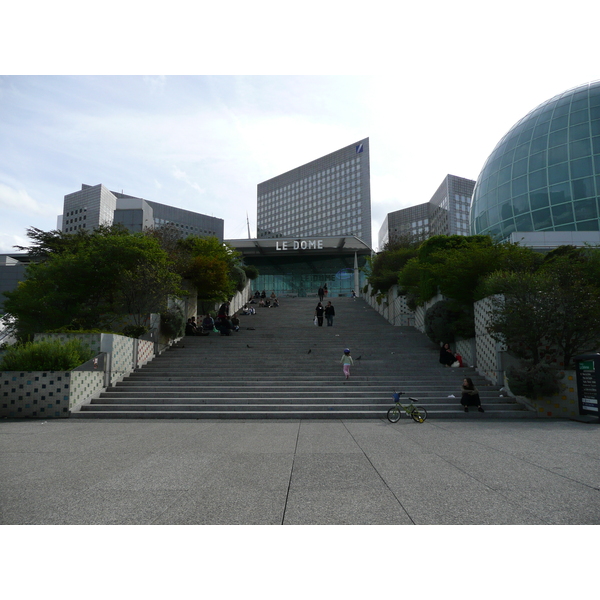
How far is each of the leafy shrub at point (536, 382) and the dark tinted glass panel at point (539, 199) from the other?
2218cm

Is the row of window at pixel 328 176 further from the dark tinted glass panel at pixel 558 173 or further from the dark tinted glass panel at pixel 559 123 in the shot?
the dark tinted glass panel at pixel 558 173

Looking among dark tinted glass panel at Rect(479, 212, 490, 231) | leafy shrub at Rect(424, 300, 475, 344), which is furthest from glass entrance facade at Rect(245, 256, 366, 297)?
leafy shrub at Rect(424, 300, 475, 344)

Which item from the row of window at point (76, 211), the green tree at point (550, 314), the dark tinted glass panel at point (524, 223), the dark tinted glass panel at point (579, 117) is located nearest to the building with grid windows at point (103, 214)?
the row of window at point (76, 211)

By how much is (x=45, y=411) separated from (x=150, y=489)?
9.87 metres

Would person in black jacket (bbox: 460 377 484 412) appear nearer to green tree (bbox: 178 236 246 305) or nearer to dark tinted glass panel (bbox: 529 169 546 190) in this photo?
green tree (bbox: 178 236 246 305)

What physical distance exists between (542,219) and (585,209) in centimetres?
260

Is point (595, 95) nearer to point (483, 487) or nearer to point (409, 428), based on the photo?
point (409, 428)

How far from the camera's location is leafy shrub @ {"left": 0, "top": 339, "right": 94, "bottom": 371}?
1366 centimetres

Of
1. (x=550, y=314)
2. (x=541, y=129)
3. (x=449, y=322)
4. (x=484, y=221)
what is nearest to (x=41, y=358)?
(x=550, y=314)

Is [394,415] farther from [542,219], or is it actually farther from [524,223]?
[524,223]

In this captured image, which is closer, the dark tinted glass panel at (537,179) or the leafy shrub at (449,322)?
the leafy shrub at (449,322)

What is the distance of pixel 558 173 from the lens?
102 ft

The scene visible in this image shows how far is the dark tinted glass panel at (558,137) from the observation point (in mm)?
31822

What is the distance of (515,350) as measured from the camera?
47.1 feet
